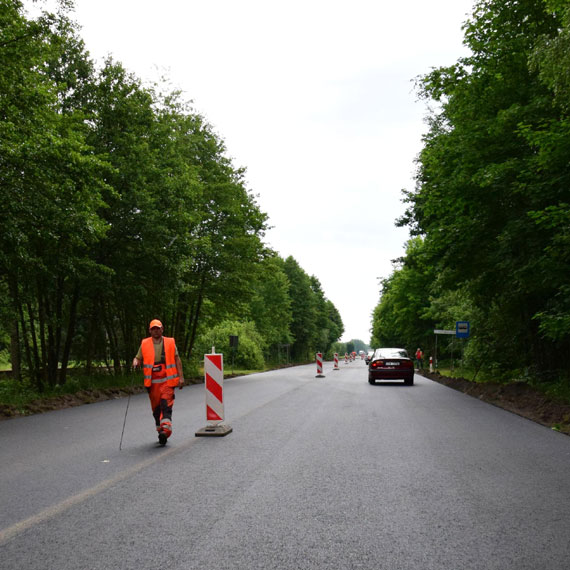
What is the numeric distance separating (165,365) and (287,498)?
3.80 meters

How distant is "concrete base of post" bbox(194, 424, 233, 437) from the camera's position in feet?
30.2

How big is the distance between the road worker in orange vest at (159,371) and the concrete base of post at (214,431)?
0.95 m

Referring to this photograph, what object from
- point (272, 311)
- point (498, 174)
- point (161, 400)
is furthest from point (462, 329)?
point (272, 311)

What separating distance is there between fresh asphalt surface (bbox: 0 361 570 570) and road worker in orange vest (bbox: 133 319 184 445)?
1.92 feet

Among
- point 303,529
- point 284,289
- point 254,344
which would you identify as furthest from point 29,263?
point 284,289

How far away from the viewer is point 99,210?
18.4 metres

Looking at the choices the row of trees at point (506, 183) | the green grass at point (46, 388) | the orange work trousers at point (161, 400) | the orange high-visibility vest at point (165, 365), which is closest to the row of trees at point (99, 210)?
the green grass at point (46, 388)

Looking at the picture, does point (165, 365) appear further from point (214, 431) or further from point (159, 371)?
point (214, 431)

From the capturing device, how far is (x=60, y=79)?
18406 millimetres

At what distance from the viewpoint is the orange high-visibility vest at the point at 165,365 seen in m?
8.45

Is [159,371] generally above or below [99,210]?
below

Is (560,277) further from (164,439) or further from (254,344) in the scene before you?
(254,344)

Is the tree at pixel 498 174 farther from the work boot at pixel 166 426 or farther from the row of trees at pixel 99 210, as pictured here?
the work boot at pixel 166 426

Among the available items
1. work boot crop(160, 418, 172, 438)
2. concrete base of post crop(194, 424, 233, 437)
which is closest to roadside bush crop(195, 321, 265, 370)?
concrete base of post crop(194, 424, 233, 437)
